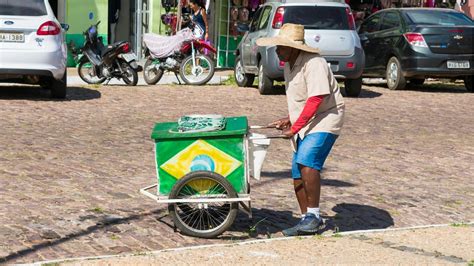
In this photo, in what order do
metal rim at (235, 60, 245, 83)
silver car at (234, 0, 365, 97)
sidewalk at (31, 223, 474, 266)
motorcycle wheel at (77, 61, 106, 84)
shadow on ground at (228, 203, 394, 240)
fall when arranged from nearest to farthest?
sidewalk at (31, 223, 474, 266), shadow on ground at (228, 203, 394, 240), silver car at (234, 0, 365, 97), motorcycle wheel at (77, 61, 106, 84), metal rim at (235, 60, 245, 83)

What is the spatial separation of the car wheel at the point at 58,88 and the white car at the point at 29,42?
0.21m

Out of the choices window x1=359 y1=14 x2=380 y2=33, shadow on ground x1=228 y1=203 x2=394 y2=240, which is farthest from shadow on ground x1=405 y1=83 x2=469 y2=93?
shadow on ground x1=228 y1=203 x2=394 y2=240

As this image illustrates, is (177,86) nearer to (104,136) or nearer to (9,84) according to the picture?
(9,84)

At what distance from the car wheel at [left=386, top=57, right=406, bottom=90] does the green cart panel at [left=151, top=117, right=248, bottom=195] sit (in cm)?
1320

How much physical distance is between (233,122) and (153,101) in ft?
31.2

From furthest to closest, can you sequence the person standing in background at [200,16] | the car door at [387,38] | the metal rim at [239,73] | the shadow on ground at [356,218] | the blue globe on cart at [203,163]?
the person standing in background at [200,16], the car door at [387,38], the metal rim at [239,73], the shadow on ground at [356,218], the blue globe on cart at [203,163]

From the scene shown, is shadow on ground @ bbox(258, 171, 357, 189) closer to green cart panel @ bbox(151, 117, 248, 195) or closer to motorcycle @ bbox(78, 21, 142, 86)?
green cart panel @ bbox(151, 117, 248, 195)

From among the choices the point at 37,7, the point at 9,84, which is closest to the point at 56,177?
the point at 37,7

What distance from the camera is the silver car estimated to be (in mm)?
18516

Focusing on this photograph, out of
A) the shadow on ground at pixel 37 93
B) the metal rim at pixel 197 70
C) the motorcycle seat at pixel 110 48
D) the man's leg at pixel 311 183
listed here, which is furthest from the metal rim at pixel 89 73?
the man's leg at pixel 311 183

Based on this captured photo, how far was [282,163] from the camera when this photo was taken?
36.8 ft

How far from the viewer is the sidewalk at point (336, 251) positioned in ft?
21.6

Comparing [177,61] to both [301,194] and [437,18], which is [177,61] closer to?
[437,18]

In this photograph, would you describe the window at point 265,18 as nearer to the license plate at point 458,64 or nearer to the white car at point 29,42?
the license plate at point 458,64
